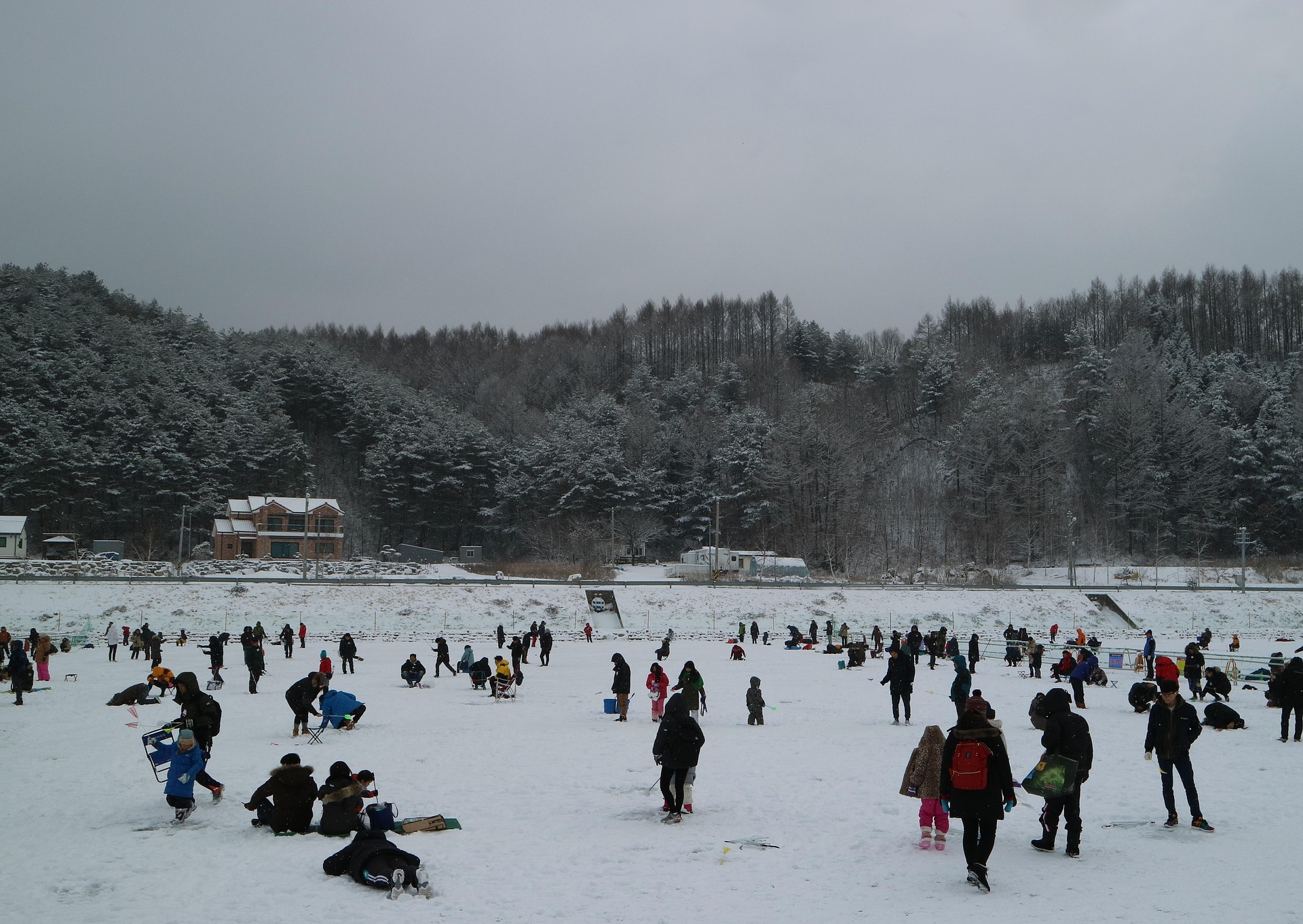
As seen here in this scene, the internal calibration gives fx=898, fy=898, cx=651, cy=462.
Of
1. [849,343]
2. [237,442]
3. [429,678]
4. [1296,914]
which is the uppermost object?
[849,343]

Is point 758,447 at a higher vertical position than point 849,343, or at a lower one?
lower

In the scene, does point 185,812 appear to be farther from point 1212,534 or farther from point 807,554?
point 1212,534

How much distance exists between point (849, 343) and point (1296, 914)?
110825 mm

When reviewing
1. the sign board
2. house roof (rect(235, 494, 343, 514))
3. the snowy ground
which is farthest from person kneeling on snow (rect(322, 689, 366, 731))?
house roof (rect(235, 494, 343, 514))

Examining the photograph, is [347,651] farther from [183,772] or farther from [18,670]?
[183,772]

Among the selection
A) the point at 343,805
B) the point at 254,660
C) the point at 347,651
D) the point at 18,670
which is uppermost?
the point at 343,805

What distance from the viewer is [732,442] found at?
8406 cm

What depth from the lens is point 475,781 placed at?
36.9 feet

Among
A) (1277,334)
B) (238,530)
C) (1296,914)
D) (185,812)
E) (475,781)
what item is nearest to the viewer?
(1296,914)

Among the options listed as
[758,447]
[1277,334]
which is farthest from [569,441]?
[1277,334]

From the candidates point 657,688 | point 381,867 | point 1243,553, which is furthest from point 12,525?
point 1243,553

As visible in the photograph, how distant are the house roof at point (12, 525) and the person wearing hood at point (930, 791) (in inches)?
2729

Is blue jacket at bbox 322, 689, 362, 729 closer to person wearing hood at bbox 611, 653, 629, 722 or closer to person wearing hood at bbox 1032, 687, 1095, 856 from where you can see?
person wearing hood at bbox 611, 653, 629, 722

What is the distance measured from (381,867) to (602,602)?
1552 inches
